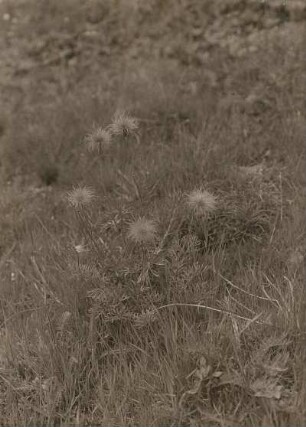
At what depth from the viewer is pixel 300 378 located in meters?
2.21

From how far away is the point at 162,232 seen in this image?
10.5ft

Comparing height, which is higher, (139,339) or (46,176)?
(139,339)

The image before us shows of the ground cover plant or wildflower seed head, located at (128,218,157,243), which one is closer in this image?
the ground cover plant

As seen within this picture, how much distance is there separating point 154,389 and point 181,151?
2.05m

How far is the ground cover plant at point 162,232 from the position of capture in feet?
7.71

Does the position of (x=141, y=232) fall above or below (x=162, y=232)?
above

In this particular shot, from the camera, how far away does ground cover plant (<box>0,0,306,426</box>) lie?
235 centimetres

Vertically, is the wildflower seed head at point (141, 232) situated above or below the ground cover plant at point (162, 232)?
above

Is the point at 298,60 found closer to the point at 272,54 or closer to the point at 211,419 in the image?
the point at 272,54

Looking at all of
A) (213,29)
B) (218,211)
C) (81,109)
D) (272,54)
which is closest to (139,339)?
(218,211)

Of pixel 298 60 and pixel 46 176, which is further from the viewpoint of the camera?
pixel 298 60

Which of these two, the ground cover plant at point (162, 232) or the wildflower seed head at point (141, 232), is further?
the wildflower seed head at point (141, 232)

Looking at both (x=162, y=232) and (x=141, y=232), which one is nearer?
(x=141, y=232)

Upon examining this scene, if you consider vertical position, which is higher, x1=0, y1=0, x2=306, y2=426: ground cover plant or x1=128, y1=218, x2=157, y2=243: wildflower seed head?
x1=128, y1=218, x2=157, y2=243: wildflower seed head
